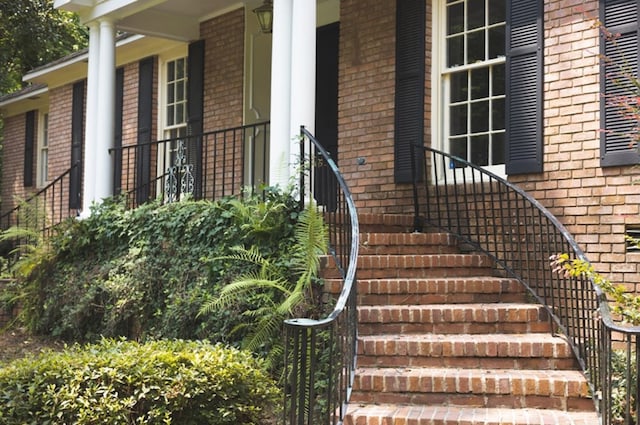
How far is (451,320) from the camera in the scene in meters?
5.97

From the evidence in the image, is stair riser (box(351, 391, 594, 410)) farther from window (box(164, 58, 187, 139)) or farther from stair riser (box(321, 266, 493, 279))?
window (box(164, 58, 187, 139))

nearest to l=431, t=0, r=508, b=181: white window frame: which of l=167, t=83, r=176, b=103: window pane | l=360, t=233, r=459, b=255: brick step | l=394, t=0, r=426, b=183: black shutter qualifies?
l=394, t=0, r=426, b=183: black shutter

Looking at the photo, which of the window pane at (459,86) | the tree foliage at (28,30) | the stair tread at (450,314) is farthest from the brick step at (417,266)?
the tree foliage at (28,30)

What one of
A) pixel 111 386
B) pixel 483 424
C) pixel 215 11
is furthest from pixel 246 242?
pixel 215 11

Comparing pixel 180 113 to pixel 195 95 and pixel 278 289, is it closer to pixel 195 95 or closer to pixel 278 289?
pixel 195 95

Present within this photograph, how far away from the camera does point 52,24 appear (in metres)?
17.2

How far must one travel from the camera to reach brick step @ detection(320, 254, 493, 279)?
6.54m

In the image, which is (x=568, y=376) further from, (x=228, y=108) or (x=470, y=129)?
(x=228, y=108)

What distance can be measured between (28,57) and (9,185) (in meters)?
3.03

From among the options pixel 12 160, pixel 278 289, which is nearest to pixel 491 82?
pixel 278 289

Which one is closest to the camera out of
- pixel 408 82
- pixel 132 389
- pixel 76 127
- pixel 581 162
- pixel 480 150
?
pixel 132 389

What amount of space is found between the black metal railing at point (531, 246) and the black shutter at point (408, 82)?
21 cm

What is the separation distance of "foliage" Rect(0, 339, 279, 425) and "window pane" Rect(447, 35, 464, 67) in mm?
4292

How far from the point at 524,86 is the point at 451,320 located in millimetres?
2449
